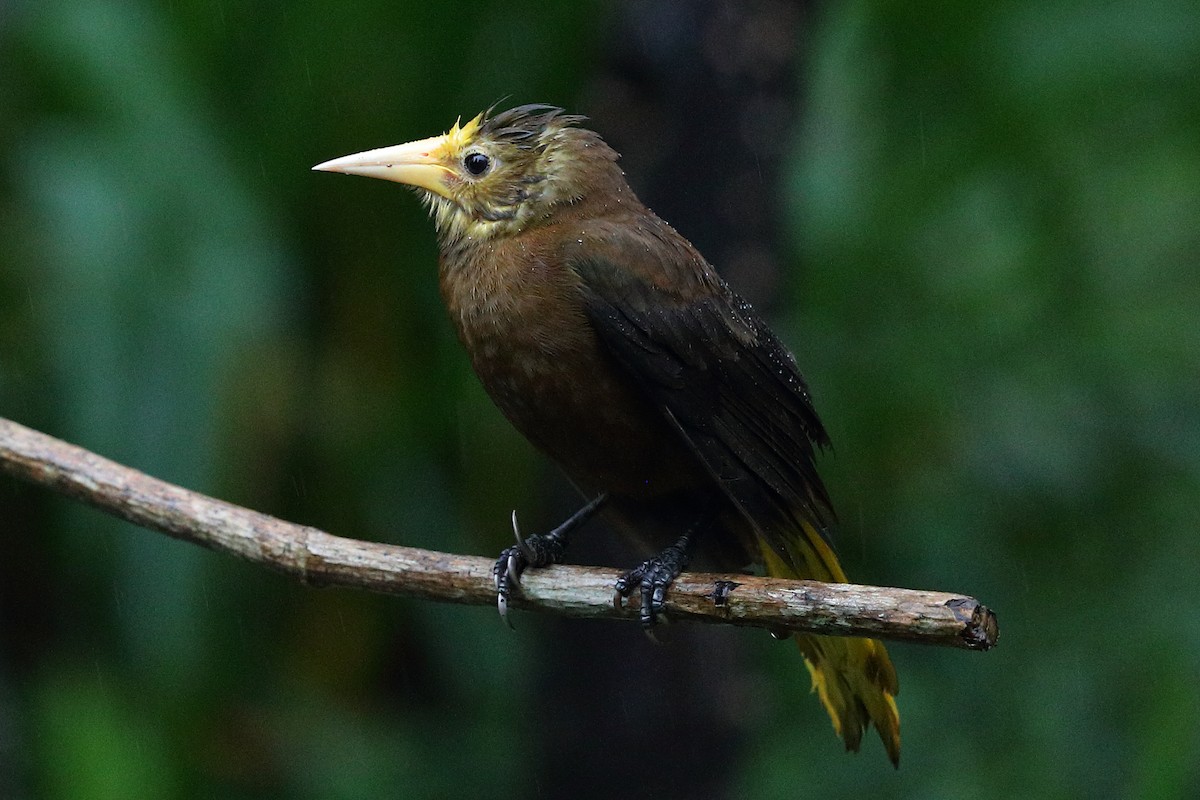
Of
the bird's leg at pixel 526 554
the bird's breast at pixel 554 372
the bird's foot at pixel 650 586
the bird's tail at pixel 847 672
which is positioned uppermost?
the bird's breast at pixel 554 372

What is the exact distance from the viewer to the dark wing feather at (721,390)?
116 inches

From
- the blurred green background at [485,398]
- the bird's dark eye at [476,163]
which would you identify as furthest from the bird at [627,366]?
the blurred green background at [485,398]

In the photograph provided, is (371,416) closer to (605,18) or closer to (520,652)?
(520,652)

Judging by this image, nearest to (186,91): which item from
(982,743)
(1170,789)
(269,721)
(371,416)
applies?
(371,416)

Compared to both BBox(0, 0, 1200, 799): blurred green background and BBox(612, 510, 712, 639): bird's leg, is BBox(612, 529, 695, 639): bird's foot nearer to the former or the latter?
BBox(612, 510, 712, 639): bird's leg

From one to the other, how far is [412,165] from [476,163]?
0.43 ft

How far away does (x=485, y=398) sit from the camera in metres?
4.56

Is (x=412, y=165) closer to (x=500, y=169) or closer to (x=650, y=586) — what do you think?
(x=500, y=169)

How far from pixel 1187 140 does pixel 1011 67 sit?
53 cm

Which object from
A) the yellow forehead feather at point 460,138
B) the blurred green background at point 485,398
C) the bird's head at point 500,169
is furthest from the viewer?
the blurred green background at point 485,398

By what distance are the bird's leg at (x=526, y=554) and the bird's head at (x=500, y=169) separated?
620mm

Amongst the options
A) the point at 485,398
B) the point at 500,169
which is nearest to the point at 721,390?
the point at 500,169

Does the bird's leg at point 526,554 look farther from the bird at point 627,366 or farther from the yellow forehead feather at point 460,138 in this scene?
the yellow forehead feather at point 460,138

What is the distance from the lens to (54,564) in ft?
14.0
